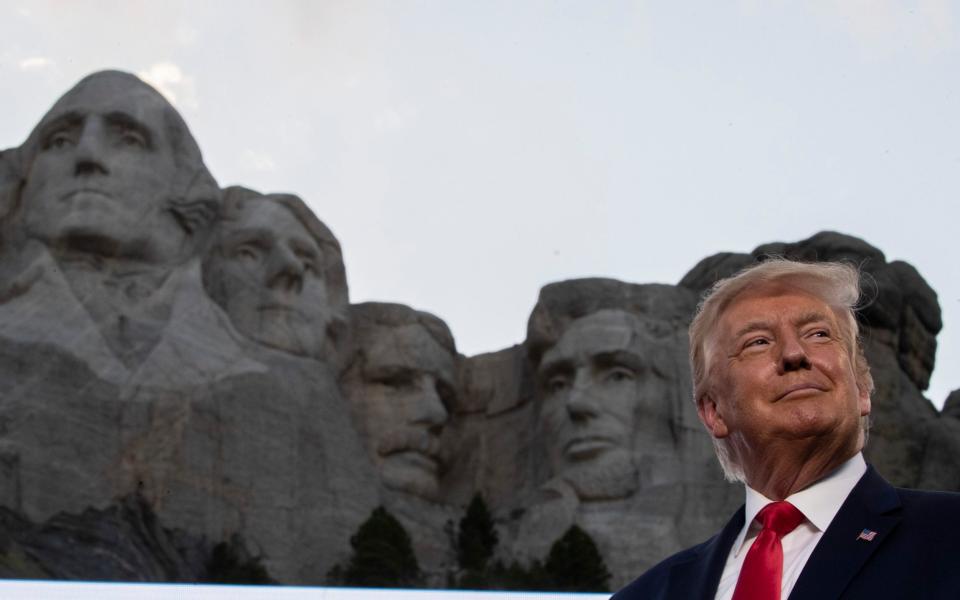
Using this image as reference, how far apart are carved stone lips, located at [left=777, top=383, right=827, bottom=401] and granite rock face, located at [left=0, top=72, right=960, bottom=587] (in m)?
7.03

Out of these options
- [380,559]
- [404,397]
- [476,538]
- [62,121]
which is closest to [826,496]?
[380,559]

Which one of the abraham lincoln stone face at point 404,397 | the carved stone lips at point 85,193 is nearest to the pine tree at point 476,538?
the abraham lincoln stone face at point 404,397

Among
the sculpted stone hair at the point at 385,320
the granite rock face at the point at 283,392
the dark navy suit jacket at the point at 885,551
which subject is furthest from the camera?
the sculpted stone hair at the point at 385,320

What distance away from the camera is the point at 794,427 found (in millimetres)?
1952

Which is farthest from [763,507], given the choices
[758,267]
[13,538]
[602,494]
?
[602,494]

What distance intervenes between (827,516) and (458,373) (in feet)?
33.0

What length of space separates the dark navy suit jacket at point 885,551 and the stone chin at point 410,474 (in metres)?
9.00

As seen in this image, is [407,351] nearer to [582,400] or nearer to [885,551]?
[582,400]

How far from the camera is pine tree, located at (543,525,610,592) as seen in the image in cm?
966

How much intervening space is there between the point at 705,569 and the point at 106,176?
29.2ft

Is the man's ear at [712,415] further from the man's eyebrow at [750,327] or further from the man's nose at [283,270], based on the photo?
the man's nose at [283,270]

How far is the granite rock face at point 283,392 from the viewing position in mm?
9164

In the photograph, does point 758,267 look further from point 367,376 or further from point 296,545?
point 367,376

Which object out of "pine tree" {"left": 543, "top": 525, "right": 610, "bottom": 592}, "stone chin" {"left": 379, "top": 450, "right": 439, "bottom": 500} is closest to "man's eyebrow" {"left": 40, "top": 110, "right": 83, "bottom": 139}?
"stone chin" {"left": 379, "top": 450, "right": 439, "bottom": 500}
